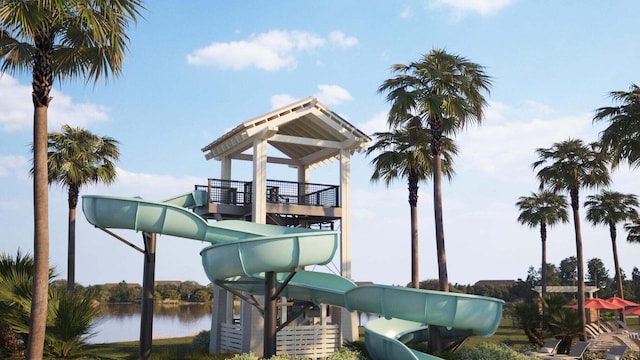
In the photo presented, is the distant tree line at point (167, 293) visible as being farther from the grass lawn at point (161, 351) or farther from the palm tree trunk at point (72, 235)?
the grass lawn at point (161, 351)

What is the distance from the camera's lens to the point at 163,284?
97.6 m

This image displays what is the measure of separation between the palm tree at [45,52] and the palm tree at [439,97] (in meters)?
12.4

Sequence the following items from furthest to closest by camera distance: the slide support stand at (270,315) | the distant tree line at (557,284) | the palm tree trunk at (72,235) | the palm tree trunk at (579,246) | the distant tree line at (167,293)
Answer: the distant tree line at (167,293) → the distant tree line at (557,284) → the palm tree trunk at (579,246) → the palm tree trunk at (72,235) → the slide support stand at (270,315)

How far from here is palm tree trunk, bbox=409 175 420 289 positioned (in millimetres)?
30875

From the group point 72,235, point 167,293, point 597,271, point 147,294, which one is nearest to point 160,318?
point 167,293

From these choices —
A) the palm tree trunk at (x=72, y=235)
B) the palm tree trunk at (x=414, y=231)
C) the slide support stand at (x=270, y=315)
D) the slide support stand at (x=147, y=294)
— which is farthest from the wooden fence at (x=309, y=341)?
the palm tree trunk at (x=72, y=235)

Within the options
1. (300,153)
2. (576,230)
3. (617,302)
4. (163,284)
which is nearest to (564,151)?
(576,230)

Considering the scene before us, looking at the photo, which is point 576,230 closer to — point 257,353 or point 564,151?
point 564,151

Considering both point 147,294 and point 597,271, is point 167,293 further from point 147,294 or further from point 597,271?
point 147,294

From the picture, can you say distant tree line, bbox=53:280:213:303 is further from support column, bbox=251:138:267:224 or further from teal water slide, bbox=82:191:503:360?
teal water slide, bbox=82:191:503:360

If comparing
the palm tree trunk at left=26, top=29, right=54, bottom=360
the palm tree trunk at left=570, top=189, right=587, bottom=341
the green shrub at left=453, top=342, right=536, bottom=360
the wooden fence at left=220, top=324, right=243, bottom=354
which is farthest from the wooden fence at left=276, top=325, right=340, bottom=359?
the palm tree trunk at left=570, top=189, right=587, bottom=341

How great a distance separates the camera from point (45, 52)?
47.5ft

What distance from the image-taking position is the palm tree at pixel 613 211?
46.2 metres

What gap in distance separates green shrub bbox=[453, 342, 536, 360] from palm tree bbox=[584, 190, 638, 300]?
2721cm
